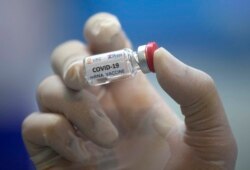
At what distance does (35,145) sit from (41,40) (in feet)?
0.93

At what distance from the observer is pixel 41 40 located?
870mm

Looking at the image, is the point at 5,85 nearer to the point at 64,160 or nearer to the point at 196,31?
the point at 64,160

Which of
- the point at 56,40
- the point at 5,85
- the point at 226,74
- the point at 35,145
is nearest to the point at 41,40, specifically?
the point at 56,40

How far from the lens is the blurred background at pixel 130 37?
0.77 meters

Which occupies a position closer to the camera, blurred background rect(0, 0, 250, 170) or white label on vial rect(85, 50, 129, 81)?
white label on vial rect(85, 50, 129, 81)

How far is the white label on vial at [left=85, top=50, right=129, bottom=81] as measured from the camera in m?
0.58

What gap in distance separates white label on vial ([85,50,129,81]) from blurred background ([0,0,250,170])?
0.67 ft

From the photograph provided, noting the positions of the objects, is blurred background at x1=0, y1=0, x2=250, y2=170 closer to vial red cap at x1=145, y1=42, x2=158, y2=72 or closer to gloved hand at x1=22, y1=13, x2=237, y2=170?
gloved hand at x1=22, y1=13, x2=237, y2=170

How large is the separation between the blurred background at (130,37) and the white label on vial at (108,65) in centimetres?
20

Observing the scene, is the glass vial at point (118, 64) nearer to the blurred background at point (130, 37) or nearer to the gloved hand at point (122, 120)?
the gloved hand at point (122, 120)

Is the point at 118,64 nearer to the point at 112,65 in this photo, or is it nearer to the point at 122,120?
the point at 112,65

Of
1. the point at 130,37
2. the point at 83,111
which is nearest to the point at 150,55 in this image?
the point at 83,111

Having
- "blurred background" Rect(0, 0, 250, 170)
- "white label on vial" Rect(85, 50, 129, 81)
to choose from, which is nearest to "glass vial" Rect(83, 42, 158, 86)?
"white label on vial" Rect(85, 50, 129, 81)

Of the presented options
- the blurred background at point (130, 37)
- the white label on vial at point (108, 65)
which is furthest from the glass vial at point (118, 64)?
the blurred background at point (130, 37)
